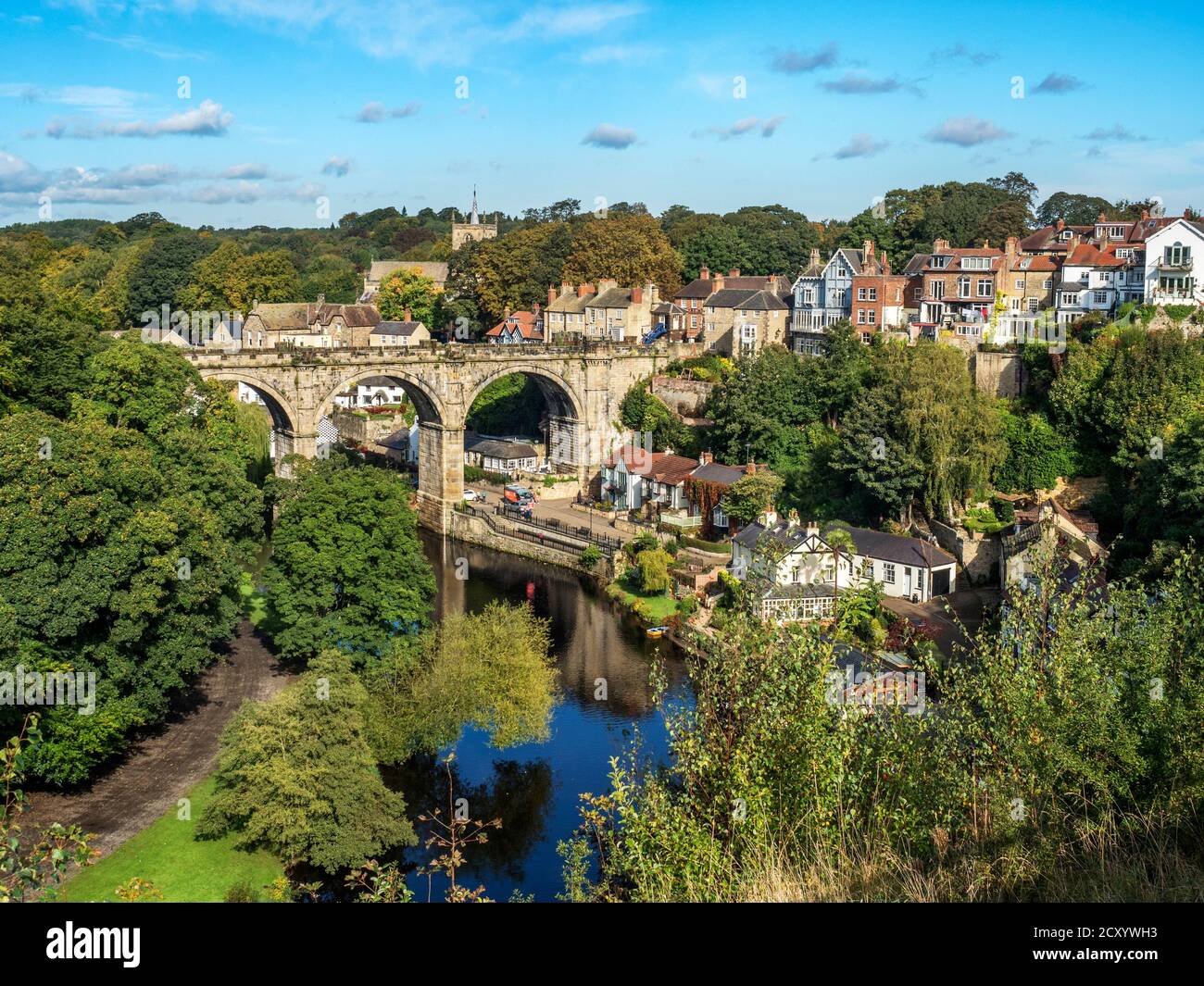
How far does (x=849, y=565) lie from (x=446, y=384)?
2208 centimetres

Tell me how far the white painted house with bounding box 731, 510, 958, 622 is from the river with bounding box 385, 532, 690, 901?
4071mm

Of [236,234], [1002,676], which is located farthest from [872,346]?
[236,234]

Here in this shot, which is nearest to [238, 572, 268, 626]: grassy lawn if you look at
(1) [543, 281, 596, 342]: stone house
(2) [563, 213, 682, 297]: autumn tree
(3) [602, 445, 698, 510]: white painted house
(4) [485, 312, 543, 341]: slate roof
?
(3) [602, 445, 698, 510]: white painted house

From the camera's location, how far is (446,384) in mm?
49219

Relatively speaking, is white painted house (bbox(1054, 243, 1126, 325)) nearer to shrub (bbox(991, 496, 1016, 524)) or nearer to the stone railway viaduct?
shrub (bbox(991, 496, 1016, 524))

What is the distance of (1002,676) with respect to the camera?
44.8 feet

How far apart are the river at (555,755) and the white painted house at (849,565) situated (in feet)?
13.4

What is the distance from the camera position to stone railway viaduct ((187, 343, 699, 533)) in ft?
149

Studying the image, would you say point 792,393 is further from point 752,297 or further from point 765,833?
point 765,833

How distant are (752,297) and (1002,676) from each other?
133ft

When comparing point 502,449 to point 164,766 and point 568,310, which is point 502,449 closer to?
point 568,310

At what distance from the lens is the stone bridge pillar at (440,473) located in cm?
4831

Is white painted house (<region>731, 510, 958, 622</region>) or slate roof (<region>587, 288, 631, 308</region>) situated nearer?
white painted house (<region>731, 510, 958, 622</region>)

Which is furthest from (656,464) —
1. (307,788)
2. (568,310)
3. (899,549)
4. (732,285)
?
(307,788)
